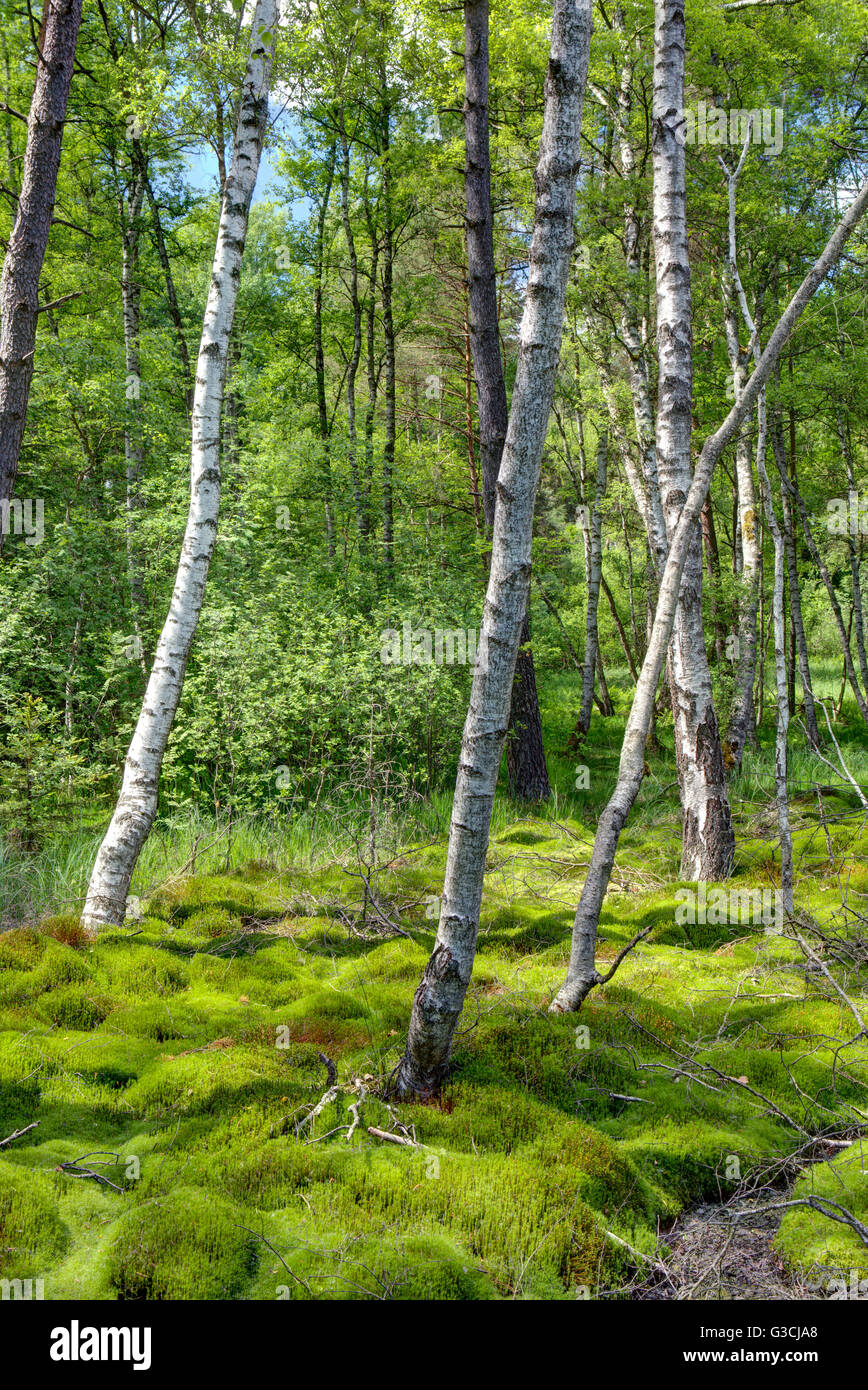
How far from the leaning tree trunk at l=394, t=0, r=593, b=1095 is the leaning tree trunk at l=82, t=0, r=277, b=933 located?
2984 mm

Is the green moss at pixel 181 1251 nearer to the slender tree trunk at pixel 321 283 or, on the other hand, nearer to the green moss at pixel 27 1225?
the green moss at pixel 27 1225

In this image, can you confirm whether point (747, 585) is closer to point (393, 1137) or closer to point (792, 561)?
point (792, 561)

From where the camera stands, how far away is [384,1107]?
332cm

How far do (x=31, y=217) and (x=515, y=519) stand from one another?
4618mm

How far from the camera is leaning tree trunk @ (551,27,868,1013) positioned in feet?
12.9

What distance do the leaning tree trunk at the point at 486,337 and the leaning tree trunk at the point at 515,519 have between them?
16.8 feet

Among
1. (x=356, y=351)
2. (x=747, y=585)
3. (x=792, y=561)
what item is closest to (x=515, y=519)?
(x=747, y=585)

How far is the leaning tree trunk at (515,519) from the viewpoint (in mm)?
3035

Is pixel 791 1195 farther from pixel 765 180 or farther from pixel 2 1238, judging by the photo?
pixel 765 180

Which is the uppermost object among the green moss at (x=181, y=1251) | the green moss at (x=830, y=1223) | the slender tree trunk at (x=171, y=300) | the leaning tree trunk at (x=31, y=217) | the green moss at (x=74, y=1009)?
the slender tree trunk at (x=171, y=300)

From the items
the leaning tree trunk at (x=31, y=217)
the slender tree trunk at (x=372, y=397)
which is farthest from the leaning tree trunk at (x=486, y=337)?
the leaning tree trunk at (x=31, y=217)

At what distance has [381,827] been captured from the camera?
7.55 m

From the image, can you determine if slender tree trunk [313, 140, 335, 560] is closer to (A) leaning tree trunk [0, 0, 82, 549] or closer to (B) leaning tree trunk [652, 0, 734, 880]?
(A) leaning tree trunk [0, 0, 82, 549]
